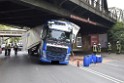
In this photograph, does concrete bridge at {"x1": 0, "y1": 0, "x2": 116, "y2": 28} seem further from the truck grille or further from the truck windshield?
the truck grille

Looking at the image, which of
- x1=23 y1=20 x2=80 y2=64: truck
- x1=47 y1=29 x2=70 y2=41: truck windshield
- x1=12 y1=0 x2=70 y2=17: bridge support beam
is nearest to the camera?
x1=12 y1=0 x2=70 y2=17: bridge support beam

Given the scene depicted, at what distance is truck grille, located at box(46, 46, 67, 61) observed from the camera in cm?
2427

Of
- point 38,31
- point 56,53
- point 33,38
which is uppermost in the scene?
point 38,31

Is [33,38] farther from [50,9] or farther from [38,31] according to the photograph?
[50,9]

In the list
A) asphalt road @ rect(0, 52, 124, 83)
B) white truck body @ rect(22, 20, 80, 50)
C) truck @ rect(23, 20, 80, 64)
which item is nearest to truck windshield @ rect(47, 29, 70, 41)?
truck @ rect(23, 20, 80, 64)

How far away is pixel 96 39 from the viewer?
55.1 metres

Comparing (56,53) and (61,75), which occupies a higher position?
(56,53)

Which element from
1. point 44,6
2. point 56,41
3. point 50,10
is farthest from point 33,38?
point 56,41

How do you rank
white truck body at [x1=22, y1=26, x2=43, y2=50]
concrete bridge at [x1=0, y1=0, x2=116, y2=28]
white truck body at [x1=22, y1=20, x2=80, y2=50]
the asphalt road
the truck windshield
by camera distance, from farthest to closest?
white truck body at [x1=22, y1=26, x2=43, y2=50] → concrete bridge at [x1=0, y1=0, x2=116, y2=28] → white truck body at [x1=22, y1=20, x2=80, y2=50] → the truck windshield → the asphalt road

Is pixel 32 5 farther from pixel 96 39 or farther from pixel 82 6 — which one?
pixel 96 39

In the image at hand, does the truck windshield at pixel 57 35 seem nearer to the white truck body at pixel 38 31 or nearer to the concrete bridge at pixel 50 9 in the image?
the white truck body at pixel 38 31

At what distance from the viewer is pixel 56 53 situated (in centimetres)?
2452

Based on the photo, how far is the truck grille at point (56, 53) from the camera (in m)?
24.3

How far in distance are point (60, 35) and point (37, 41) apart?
5.38 m
